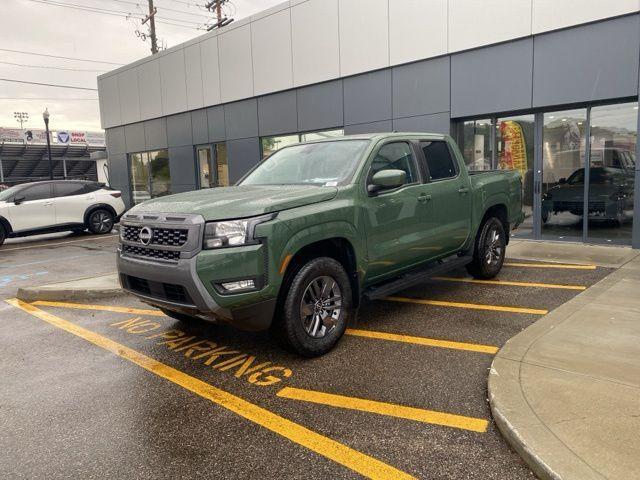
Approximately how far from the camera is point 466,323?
16.9ft

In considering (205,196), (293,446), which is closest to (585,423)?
(293,446)

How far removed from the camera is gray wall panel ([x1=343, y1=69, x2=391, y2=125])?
40.0 ft

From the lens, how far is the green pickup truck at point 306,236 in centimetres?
Result: 379

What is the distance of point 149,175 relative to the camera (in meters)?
21.0

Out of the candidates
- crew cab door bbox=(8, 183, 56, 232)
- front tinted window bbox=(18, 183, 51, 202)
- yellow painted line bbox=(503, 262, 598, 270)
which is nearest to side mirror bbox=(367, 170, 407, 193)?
yellow painted line bbox=(503, 262, 598, 270)

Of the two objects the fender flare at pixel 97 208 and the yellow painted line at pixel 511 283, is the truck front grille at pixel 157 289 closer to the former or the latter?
the yellow painted line at pixel 511 283

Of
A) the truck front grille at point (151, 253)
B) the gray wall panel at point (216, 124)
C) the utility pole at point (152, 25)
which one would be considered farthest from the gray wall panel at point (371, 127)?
the utility pole at point (152, 25)

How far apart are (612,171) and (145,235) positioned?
8759 millimetres

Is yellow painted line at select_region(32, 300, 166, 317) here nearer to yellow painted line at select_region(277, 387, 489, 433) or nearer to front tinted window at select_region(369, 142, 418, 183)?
yellow painted line at select_region(277, 387, 489, 433)

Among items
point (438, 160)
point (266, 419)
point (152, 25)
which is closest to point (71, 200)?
point (438, 160)

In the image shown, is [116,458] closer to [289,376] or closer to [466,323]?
[289,376]

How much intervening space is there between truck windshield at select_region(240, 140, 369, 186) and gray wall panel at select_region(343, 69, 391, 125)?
708 cm

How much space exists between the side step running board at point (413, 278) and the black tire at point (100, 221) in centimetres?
1197

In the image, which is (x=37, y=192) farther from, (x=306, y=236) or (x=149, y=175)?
(x=306, y=236)
